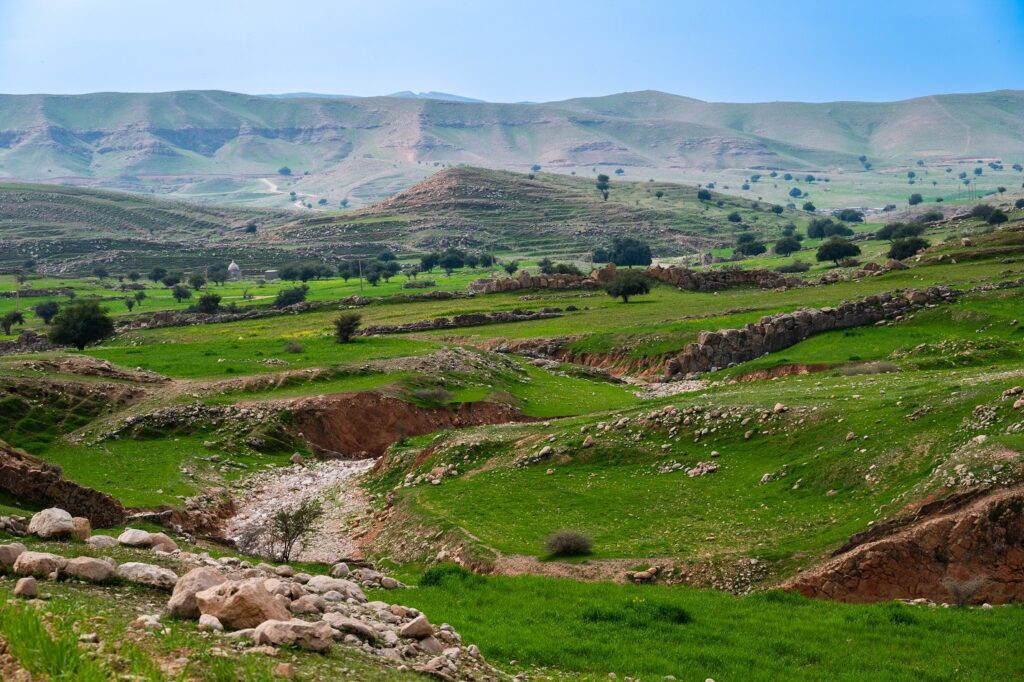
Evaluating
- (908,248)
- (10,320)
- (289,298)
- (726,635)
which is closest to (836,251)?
(908,248)

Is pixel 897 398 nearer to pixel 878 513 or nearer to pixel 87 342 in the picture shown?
pixel 878 513

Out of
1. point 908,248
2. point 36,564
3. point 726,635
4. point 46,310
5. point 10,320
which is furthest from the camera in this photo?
point 46,310

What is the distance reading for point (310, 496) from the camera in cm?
3797

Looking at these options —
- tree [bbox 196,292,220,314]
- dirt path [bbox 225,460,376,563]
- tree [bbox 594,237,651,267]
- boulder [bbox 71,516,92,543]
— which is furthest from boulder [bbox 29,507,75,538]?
tree [bbox 594,237,651,267]

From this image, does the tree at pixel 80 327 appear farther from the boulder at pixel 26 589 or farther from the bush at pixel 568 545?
the boulder at pixel 26 589

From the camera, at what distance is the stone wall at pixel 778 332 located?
192 ft

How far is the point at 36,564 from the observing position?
14.7 meters

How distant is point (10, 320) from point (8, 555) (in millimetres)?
98788

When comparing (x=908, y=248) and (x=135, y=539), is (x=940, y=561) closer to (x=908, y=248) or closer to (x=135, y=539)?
(x=135, y=539)

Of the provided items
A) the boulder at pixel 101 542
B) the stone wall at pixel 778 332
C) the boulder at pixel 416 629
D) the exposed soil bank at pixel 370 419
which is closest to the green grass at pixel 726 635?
the boulder at pixel 416 629

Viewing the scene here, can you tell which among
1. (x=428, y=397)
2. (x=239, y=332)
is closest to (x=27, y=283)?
(x=239, y=332)

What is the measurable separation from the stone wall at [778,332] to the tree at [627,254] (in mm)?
107894

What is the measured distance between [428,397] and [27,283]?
12745 cm

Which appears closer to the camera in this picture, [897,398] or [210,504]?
[897,398]
